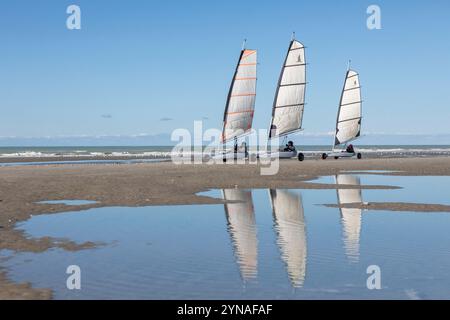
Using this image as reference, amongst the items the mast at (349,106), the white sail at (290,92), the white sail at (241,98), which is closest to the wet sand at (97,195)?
the white sail at (241,98)

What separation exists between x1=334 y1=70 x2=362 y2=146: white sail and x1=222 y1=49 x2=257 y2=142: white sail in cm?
2071

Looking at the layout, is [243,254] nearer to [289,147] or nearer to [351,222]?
[351,222]

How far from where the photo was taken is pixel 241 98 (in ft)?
181

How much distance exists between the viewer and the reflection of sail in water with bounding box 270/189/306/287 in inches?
400

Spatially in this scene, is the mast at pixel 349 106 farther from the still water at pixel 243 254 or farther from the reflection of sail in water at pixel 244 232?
the still water at pixel 243 254

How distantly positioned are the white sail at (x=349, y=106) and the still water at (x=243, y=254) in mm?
55313

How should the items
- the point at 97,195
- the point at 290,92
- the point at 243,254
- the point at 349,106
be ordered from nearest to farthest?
the point at 243,254 < the point at 97,195 < the point at 290,92 < the point at 349,106

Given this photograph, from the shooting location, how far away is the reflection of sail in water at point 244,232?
34.4 ft

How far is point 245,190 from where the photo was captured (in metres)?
27.2

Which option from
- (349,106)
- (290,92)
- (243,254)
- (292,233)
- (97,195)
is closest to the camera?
(243,254)

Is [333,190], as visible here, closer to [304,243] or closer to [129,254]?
[304,243]

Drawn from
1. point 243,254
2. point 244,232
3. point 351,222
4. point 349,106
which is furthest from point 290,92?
point 243,254

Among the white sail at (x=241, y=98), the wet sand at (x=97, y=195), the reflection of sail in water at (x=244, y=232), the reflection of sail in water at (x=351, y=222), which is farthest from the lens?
the white sail at (x=241, y=98)

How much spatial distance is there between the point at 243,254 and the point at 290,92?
47.8 m
